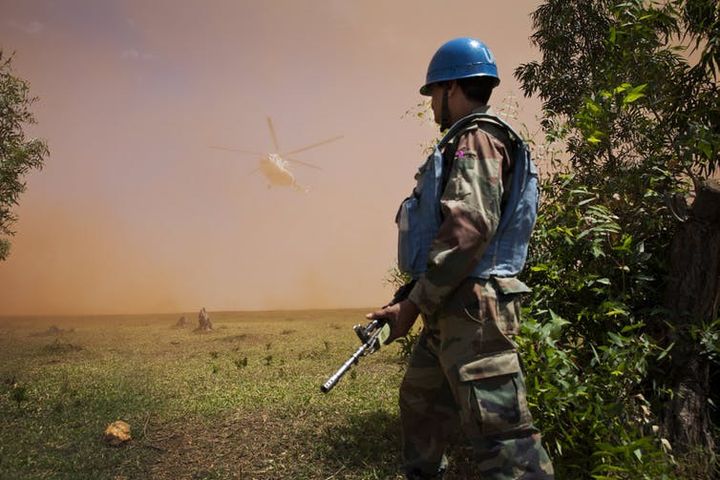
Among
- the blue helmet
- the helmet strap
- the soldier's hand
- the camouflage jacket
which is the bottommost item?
the soldier's hand

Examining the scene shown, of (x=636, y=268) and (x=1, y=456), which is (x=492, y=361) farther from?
(x=1, y=456)

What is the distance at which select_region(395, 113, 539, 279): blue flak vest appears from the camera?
2793mm

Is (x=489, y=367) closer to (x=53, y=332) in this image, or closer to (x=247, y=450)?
(x=247, y=450)

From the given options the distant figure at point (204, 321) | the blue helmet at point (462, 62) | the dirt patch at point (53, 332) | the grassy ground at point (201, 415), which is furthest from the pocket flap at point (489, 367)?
the dirt patch at point (53, 332)

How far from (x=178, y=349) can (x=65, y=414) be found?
5871 mm

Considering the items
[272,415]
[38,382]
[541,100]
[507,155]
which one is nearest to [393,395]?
[272,415]

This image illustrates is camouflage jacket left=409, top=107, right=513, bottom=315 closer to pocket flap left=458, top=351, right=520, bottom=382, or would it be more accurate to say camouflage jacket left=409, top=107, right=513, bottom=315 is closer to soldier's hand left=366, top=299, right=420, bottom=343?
soldier's hand left=366, top=299, right=420, bottom=343

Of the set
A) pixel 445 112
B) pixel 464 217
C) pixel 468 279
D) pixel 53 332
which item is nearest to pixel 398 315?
pixel 468 279

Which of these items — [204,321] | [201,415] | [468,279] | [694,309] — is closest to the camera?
[468,279]

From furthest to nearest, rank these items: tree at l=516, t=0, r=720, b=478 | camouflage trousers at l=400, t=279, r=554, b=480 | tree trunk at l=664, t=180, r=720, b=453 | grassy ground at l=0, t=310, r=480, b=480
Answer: grassy ground at l=0, t=310, r=480, b=480 → tree trunk at l=664, t=180, r=720, b=453 → tree at l=516, t=0, r=720, b=478 → camouflage trousers at l=400, t=279, r=554, b=480

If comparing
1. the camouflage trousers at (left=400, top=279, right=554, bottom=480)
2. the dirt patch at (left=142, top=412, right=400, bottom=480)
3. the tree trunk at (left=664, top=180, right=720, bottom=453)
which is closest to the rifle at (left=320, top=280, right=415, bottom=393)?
the camouflage trousers at (left=400, top=279, right=554, bottom=480)

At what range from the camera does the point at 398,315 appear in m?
2.82

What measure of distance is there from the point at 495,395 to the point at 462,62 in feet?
5.65

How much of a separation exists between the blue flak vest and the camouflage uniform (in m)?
0.06
